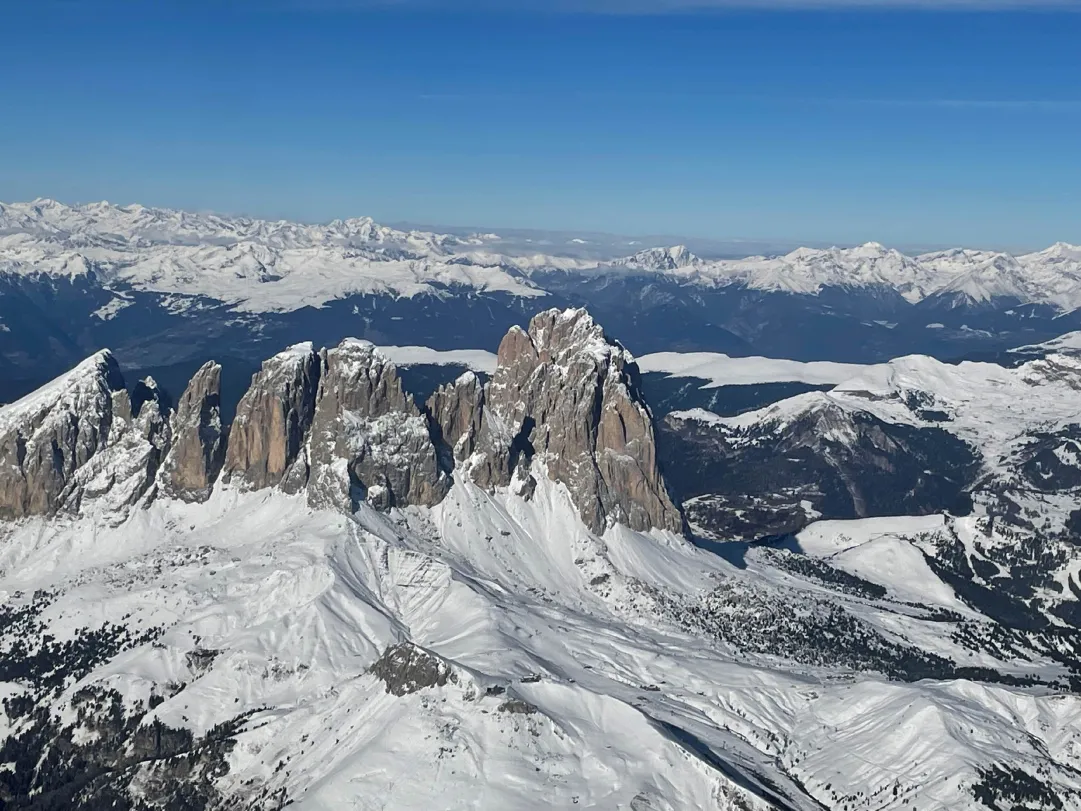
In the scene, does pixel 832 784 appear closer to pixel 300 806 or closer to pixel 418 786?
pixel 418 786

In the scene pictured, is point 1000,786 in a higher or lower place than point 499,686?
lower

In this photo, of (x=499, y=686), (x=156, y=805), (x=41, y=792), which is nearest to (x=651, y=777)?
(x=499, y=686)

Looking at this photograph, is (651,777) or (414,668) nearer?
(651,777)

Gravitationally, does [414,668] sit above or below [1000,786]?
above

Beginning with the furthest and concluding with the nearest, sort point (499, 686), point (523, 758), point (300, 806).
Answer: point (499, 686), point (523, 758), point (300, 806)

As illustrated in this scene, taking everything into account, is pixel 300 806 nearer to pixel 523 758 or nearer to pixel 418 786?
pixel 418 786

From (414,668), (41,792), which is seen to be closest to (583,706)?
(414,668)

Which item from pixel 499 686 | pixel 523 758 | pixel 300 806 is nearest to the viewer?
pixel 300 806

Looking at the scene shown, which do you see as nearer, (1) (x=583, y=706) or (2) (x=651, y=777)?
(2) (x=651, y=777)
